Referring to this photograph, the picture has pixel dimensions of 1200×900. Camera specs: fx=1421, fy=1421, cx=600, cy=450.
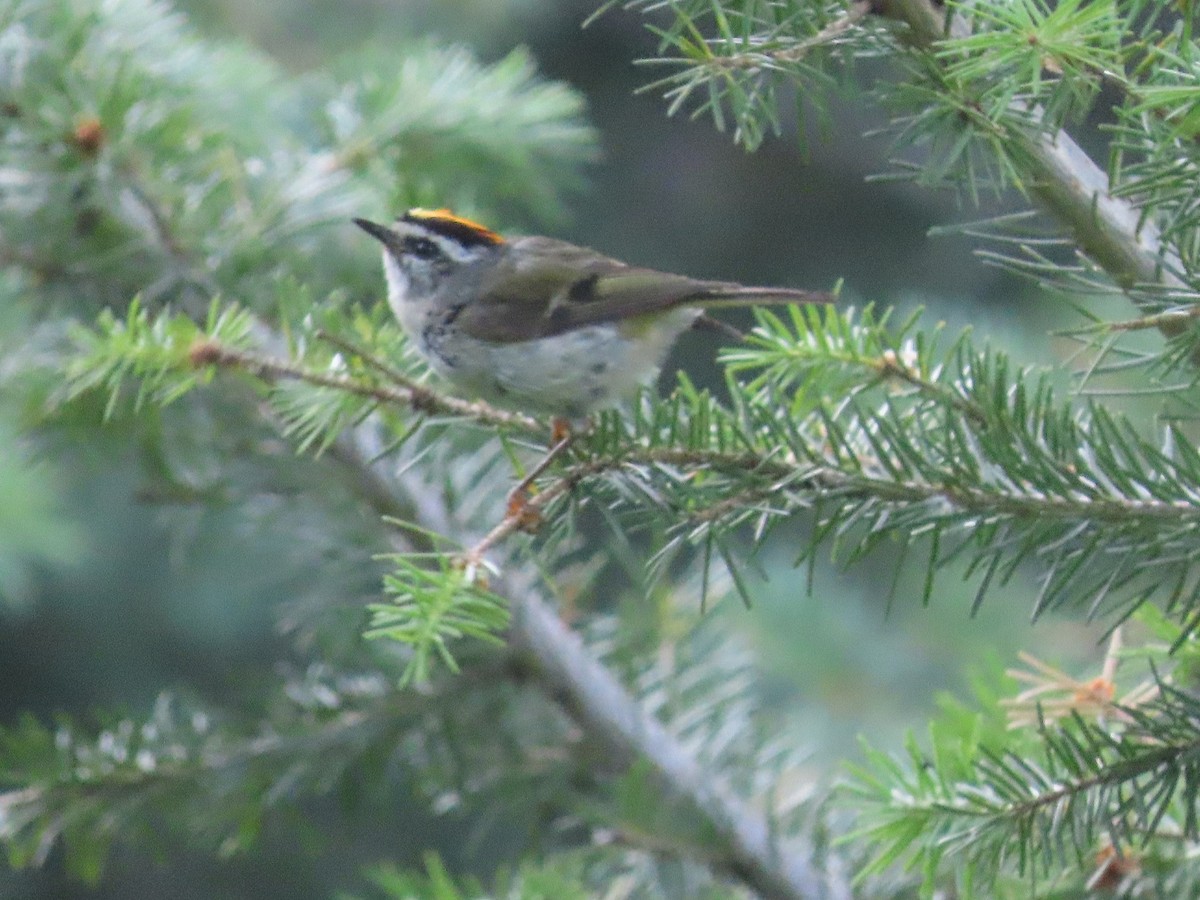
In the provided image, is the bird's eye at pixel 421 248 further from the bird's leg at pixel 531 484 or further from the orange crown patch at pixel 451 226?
the bird's leg at pixel 531 484

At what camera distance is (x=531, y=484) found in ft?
4.27

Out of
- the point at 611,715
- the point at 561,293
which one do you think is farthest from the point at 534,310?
the point at 611,715

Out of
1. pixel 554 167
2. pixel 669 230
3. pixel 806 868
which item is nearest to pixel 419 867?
pixel 669 230

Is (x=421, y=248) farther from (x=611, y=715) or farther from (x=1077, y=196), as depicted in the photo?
(x=1077, y=196)

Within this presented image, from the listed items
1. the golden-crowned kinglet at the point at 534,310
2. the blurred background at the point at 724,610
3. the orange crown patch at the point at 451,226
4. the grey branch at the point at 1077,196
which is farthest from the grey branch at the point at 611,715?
the blurred background at the point at 724,610

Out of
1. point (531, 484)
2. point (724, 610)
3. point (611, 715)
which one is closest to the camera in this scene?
point (531, 484)

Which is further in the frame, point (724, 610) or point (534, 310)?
point (724, 610)

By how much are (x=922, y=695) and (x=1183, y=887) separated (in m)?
→ 1.63

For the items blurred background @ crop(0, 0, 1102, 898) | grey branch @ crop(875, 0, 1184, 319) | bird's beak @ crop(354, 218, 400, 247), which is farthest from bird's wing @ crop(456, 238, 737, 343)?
blurred background @ crop(0, 0, 1102, 898)

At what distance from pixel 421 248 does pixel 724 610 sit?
3.67 ft

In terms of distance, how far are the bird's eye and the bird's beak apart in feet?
0.05

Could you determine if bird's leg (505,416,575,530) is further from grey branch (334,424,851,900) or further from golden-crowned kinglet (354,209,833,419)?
grey branch (334,424,851,900)

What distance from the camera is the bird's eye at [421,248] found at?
1848mm

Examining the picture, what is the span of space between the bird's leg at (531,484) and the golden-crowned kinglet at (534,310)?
17 cm
